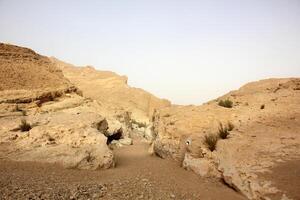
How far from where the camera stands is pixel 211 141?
364 inches

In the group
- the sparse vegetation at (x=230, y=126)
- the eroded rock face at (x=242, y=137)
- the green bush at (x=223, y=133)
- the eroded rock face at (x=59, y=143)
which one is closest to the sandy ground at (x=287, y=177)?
the eroded rock face at (x=242, y=137)

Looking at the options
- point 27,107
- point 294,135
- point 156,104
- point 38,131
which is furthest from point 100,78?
point 294,135

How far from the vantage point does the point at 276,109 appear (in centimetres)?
1051

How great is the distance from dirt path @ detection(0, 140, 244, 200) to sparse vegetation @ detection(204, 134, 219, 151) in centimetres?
99

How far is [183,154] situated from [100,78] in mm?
48306

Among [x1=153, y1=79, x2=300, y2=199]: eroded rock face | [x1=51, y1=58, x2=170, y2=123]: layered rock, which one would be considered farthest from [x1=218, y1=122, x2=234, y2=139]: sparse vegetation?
[x1=51, y1=58, x2=170, y2=123]: layered rock

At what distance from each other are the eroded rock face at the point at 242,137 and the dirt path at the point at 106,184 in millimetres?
461

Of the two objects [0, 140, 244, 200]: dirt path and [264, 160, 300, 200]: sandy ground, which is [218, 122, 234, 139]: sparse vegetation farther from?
[264, 160, 300, 200]: sandy ground

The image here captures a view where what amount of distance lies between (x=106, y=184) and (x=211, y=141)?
3471mm

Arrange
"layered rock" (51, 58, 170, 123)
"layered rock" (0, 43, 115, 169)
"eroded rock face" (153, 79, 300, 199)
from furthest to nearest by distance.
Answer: "layered rock" (51, 58, 170, 123) → "layered rock" (0, 43, 115, 169) → "eroded rock face" (153, 79, 300, 199)

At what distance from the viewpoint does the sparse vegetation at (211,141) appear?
30.1 ft

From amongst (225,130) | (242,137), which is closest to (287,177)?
(242,137)

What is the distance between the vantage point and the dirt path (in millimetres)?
6116

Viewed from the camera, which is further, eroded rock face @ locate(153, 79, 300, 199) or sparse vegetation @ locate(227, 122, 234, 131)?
sparse vegetation @ locate(227, 122, 234, 131)
